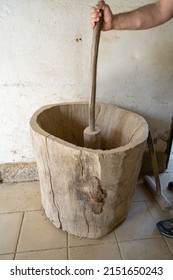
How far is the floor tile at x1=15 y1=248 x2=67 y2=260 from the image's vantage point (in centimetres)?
95

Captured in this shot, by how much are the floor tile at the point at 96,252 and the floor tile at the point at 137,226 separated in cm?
6

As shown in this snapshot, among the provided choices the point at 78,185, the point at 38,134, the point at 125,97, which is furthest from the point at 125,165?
the point at 125,97

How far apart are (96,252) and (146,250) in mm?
205

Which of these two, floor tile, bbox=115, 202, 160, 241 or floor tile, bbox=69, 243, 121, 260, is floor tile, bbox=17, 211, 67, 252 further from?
floor tile, bbox=115, 202, 160, 241

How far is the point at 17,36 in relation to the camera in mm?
1069

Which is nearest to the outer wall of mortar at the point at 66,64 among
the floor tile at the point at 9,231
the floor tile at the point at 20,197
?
the floor tile at the point at 20,197

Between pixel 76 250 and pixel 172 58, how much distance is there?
0.99 m

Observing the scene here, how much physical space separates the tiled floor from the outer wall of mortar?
0.34m

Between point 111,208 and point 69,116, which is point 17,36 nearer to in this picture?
point 69,116

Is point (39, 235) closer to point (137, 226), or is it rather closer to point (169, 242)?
point (137, 226)

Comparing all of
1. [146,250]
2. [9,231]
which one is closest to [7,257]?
[9,231]

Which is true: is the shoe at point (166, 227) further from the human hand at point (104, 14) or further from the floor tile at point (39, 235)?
the human hand at point (104, 14)

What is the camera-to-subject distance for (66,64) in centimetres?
115

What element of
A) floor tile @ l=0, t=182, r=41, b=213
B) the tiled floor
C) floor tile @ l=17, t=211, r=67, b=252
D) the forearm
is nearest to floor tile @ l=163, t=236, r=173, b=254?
the tiled floor
